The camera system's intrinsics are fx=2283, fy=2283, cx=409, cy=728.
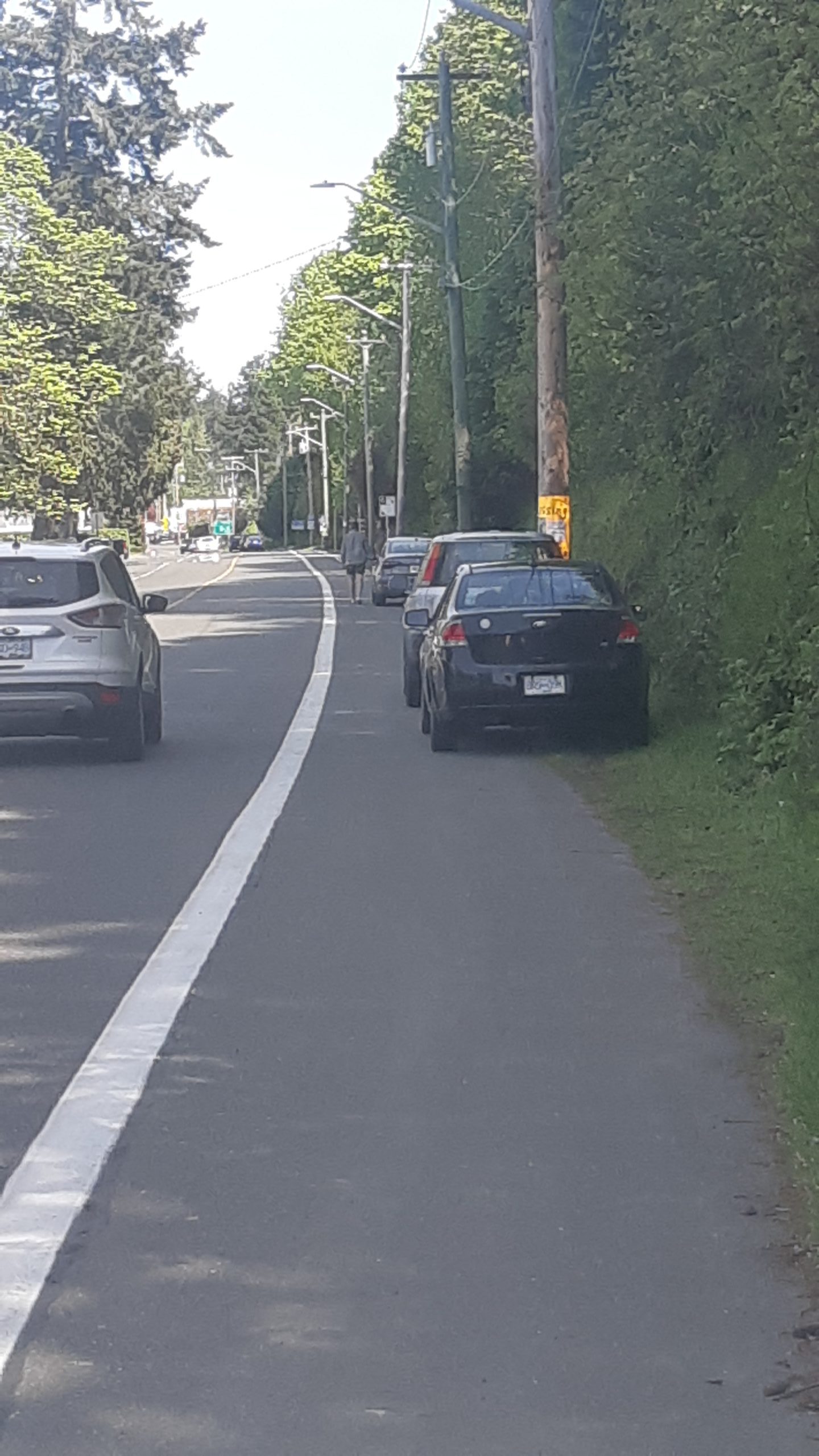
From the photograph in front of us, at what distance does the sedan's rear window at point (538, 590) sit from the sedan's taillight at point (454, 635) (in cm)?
17

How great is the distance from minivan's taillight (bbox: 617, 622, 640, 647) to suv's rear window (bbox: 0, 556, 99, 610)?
4.00m

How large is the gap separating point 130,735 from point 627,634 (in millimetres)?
3845

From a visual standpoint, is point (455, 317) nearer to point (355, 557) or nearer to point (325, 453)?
point (355, 557)

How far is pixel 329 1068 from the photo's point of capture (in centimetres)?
766

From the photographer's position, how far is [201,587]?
64.7 m

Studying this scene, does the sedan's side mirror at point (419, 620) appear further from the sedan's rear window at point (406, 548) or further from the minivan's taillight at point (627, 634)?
the sedan's rear window at point (406, 548)

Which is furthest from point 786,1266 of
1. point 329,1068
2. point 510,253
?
point 510,253

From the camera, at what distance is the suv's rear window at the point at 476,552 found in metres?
22.0

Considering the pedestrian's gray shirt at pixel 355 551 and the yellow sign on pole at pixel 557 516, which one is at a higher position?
the yellow sign on pole at pixel 557 516

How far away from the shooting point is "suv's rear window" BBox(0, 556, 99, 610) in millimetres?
17297

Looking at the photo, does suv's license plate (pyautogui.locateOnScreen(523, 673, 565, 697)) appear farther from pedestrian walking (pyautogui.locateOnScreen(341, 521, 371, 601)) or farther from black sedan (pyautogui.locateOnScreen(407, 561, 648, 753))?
pedestrian walking (pyautogui.locateOnScreen(341, 521, 371, 601))

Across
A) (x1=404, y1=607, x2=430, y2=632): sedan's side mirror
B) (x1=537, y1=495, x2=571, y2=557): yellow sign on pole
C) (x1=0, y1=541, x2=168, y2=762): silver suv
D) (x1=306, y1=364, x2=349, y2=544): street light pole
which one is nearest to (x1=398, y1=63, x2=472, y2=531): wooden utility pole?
(x1=537, y1=495, x2=571, y2=557): yellow sign on pole

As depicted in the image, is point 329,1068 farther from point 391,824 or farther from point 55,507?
point 55,507

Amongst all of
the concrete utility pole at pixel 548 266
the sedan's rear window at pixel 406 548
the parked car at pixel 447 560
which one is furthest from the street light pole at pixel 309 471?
the parked car at pixel 447 560
